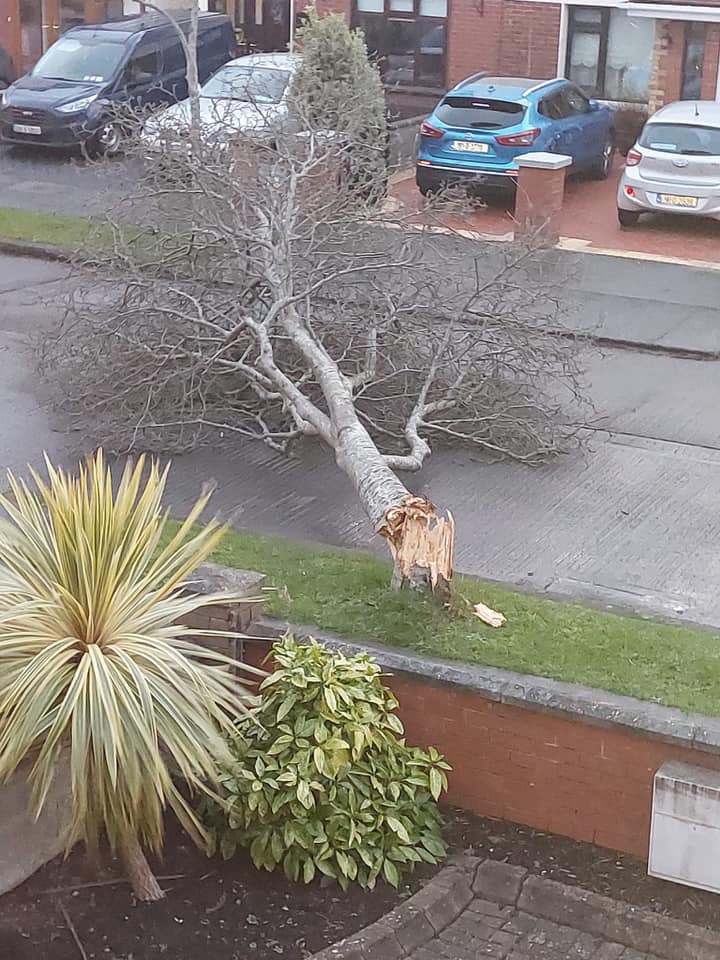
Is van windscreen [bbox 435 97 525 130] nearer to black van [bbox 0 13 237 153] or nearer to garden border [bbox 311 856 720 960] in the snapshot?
black van [bbox 0 13 237 153]

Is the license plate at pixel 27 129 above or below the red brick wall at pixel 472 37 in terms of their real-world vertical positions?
below

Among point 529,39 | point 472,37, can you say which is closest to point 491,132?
point 529,39

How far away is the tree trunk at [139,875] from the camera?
5688mm

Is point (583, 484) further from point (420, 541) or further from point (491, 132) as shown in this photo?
point (491, 132)

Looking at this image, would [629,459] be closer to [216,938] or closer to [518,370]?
[518,370]

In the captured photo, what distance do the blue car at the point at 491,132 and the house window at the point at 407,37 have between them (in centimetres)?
697

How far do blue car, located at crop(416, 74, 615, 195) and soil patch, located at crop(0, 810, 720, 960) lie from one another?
1354cm

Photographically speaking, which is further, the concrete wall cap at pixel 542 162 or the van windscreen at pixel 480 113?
the van windscreen at pixel 480 113

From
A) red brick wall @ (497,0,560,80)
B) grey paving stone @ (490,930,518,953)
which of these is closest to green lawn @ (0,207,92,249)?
red brick wall @ (497,0,560,80)

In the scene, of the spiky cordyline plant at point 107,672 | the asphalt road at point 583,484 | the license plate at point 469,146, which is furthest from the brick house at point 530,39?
the spiky cordyline plant at point 107,672

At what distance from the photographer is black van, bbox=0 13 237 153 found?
2116 centimetres

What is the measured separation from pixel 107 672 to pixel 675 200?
46.2 ft

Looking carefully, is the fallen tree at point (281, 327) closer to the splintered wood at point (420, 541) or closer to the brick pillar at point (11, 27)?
the splintered wood at point (420, 541)

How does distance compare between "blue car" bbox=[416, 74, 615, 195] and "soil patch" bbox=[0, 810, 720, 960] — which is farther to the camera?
"blue car" bbox=[416, 74, 615, 195]
